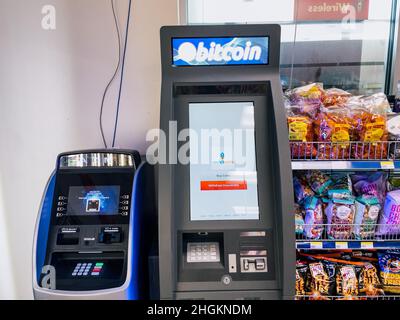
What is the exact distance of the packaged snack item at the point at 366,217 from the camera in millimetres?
1688

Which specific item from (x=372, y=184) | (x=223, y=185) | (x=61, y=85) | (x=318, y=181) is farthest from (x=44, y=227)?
(x=372, y=184)

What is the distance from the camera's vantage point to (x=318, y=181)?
1.80 meters

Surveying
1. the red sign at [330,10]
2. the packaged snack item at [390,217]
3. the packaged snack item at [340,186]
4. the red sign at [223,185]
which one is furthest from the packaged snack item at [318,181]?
the red sign at [330,10]

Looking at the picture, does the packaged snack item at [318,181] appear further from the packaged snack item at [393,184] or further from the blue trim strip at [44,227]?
the blue trim strip at [44,227]

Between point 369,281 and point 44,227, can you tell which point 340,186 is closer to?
point 369,281

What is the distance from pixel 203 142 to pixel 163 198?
32cm

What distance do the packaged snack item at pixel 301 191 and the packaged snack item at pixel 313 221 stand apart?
6cm

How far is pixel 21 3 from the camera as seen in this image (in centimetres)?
207

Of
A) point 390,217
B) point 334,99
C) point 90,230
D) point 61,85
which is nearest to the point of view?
point 90,230

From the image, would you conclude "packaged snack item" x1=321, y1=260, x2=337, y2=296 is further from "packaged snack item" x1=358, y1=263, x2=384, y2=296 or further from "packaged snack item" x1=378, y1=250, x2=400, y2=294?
"packaged snack item" x1=378, y1=250, x2=400, y2=294

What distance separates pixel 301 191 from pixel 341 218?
0.24 metres

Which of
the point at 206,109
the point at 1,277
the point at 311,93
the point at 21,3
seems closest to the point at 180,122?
the point at 206,109

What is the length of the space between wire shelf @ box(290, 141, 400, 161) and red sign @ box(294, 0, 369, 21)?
3.48 feet
